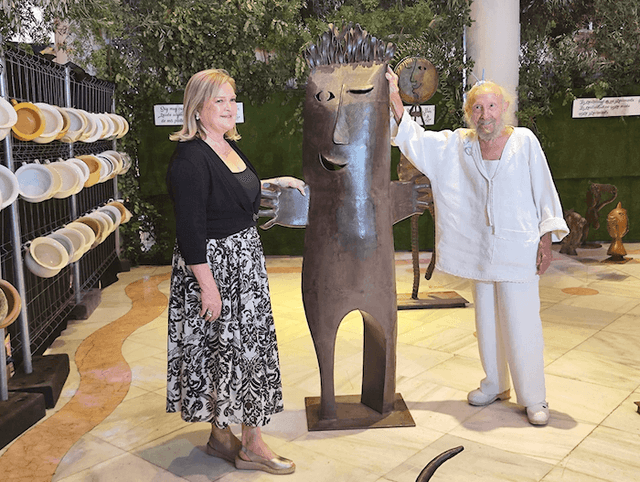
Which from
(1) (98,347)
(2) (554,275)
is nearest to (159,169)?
(1) (98,347)

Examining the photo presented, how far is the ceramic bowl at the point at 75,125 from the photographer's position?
4188 millimetres

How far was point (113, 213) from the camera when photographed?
5.38 meters

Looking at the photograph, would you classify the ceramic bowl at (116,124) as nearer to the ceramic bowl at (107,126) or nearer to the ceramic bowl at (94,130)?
the ceramic bowl at (107,126)

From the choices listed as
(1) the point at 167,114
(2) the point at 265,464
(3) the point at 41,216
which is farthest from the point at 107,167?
(2) the point at 265,464

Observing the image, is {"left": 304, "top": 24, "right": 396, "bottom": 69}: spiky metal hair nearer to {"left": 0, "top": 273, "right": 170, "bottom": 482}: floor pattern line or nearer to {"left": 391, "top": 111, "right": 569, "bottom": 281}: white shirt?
{"left": 391, "top": 111, "right": 569, "bottom": 281}: white shirt

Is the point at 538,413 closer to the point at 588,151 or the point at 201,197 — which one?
the point at 201,197

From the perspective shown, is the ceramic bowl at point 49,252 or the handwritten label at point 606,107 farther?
the handwritten label at point 606,107

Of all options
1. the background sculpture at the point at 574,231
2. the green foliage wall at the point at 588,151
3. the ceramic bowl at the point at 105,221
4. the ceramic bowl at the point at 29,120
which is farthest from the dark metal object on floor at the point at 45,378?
the green foliage wall at the point at 588,151

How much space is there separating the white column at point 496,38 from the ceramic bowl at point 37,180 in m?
4.33

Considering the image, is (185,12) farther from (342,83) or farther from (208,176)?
(208,176)

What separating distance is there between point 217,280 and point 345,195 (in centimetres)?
72

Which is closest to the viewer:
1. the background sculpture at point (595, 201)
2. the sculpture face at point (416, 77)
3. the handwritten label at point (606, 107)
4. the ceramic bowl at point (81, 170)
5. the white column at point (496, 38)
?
the ceramic bowl at point (81, 170)

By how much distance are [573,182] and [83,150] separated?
17.5ft

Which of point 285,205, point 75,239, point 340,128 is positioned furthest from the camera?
point 75,239
